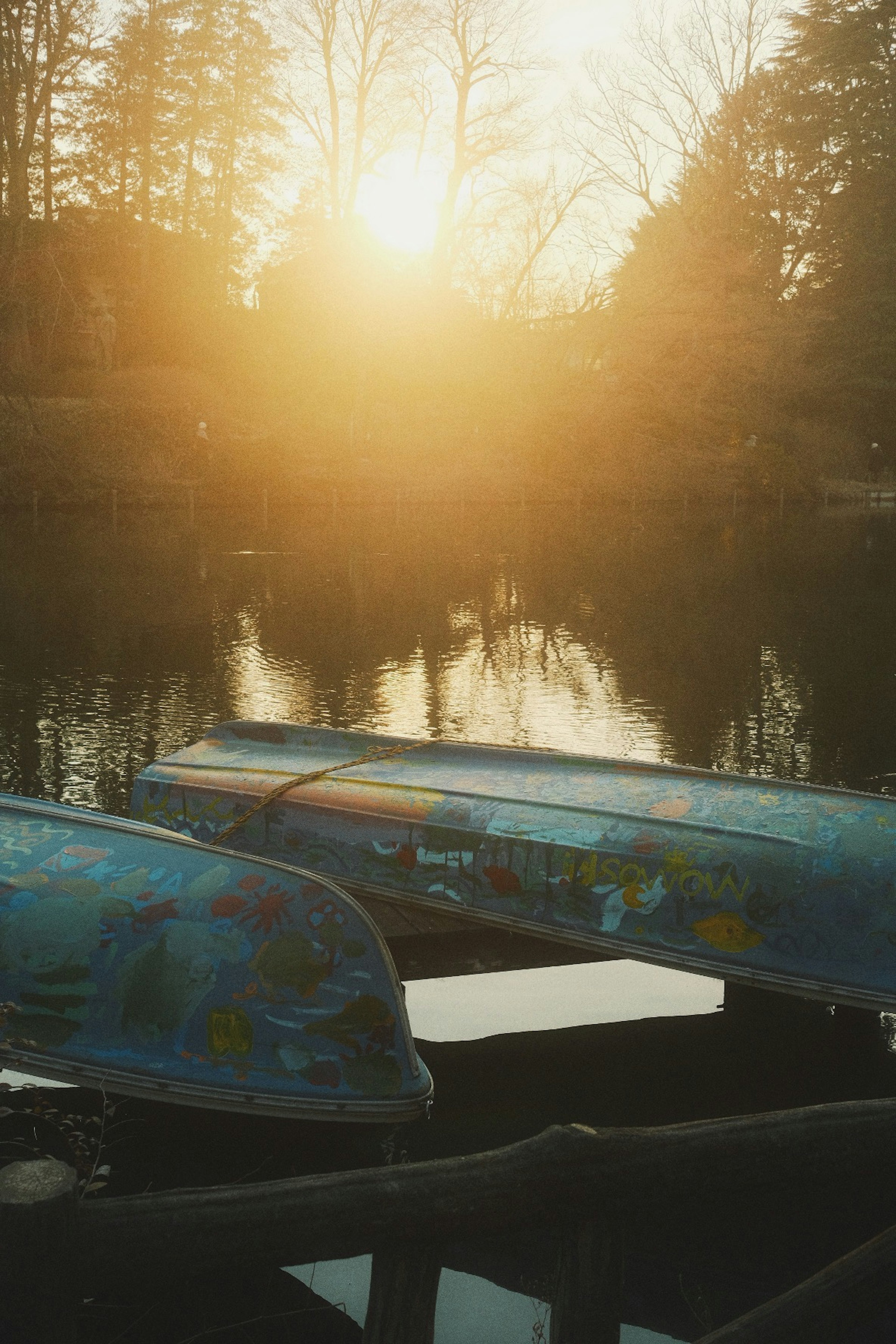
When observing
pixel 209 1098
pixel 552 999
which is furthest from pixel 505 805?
pixel 209 1098

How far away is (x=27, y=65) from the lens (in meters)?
42.2

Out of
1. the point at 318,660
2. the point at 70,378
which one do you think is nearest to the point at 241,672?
the point at 318,660

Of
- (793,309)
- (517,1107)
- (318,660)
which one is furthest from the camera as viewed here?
(793,309)

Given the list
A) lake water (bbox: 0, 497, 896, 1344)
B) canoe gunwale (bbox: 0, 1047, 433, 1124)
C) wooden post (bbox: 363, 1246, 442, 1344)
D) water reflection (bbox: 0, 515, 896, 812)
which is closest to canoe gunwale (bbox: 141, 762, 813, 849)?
lake water (bbox: 0, 497, 896, 1344)

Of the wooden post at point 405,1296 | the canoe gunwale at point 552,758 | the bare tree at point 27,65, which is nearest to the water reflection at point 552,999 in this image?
the canoe gunwale at point 552,758

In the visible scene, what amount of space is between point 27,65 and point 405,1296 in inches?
1887

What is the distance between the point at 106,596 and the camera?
72.8ft

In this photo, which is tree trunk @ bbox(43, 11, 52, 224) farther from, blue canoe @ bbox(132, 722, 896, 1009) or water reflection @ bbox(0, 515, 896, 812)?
blue canoe @ bbox(132, 722, 896, 1009)

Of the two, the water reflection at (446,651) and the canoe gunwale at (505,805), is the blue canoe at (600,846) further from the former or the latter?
the water reflection at (446,651)

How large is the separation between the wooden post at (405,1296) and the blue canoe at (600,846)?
11.8 feet

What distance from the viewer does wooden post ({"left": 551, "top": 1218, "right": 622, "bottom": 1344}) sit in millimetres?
2486

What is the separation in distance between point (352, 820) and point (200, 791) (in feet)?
3.65

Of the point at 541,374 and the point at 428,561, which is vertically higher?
the point at 541,374

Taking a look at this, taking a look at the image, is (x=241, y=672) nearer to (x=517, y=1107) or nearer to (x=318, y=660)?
(x=318, y=660)
